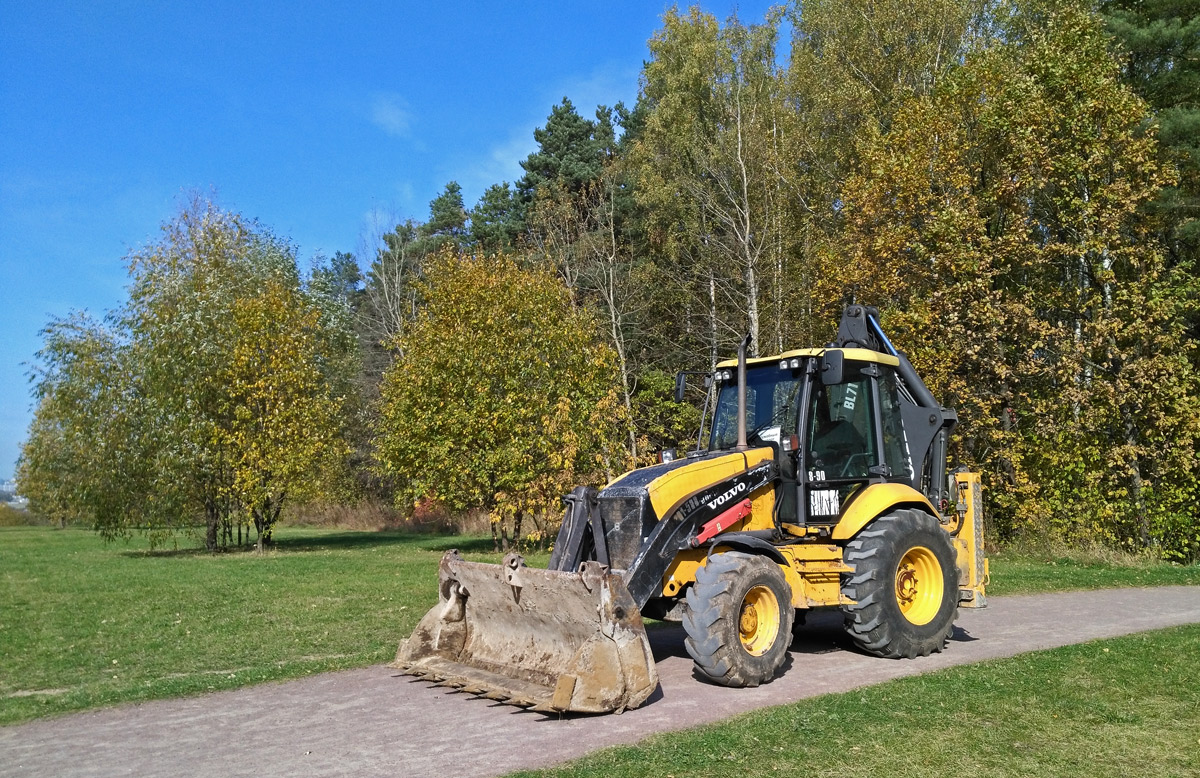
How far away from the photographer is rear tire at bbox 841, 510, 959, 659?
9742mm

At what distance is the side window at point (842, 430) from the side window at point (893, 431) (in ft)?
1.08

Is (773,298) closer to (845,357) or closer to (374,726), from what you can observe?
(845,357)

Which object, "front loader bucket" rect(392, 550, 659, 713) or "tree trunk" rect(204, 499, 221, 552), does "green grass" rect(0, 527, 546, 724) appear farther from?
"tree trunk" rect(204, 499, 221, 552)

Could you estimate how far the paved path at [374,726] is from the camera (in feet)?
22.6

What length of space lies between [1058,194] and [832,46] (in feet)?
40.9

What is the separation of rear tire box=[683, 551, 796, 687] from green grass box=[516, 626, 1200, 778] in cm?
70

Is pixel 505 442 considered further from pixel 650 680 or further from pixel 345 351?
pixel 650 680

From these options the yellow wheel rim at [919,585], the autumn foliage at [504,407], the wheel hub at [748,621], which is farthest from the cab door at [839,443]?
the autumn foliage at [504,407]

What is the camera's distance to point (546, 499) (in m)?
27.9

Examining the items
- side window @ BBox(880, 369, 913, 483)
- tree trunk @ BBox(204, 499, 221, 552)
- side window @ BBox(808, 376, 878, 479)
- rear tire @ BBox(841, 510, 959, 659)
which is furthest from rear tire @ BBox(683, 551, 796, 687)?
tree trunk @ BBox(204, 499, 221, 552)

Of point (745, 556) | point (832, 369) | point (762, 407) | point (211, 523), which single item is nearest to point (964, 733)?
point (745, 556)

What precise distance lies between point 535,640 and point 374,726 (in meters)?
1.65

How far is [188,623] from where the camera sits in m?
14.3

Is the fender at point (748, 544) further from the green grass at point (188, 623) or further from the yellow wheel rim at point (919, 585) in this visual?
the green grass at point (188, 623)
